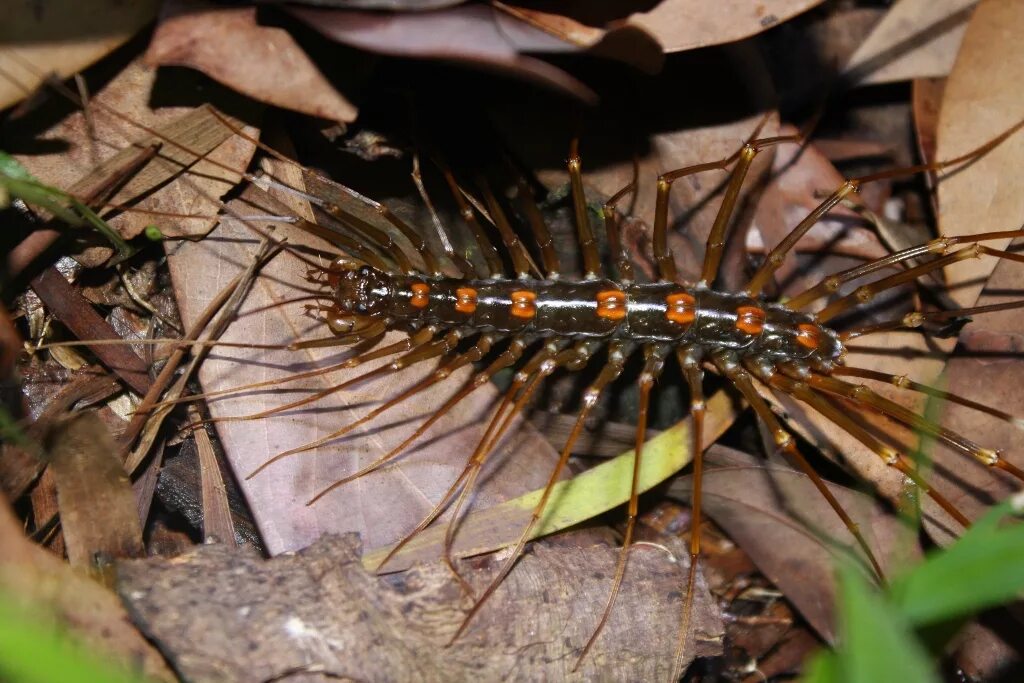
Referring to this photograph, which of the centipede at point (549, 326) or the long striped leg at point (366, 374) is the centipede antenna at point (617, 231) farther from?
the long striped leg at point (366, 374)

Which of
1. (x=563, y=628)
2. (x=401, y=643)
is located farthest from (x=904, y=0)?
(x=401, y=643)

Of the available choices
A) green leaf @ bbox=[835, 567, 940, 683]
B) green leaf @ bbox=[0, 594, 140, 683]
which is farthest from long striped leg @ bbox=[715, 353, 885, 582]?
green leaf @ bbox=[0, 594, 140, 683]

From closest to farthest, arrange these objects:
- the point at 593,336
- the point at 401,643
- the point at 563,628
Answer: the point at 401,643 < the point at 563,628 < the point at 593,336

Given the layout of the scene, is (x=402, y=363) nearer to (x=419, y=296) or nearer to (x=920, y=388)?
(x=419, y=296)

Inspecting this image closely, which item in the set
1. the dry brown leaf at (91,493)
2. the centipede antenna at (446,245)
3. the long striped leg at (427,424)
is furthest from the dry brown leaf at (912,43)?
the dry brown leaf at (91,493)

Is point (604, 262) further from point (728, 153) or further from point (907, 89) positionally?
point (907, 89)

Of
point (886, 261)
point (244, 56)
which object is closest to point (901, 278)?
point (886, 261)
